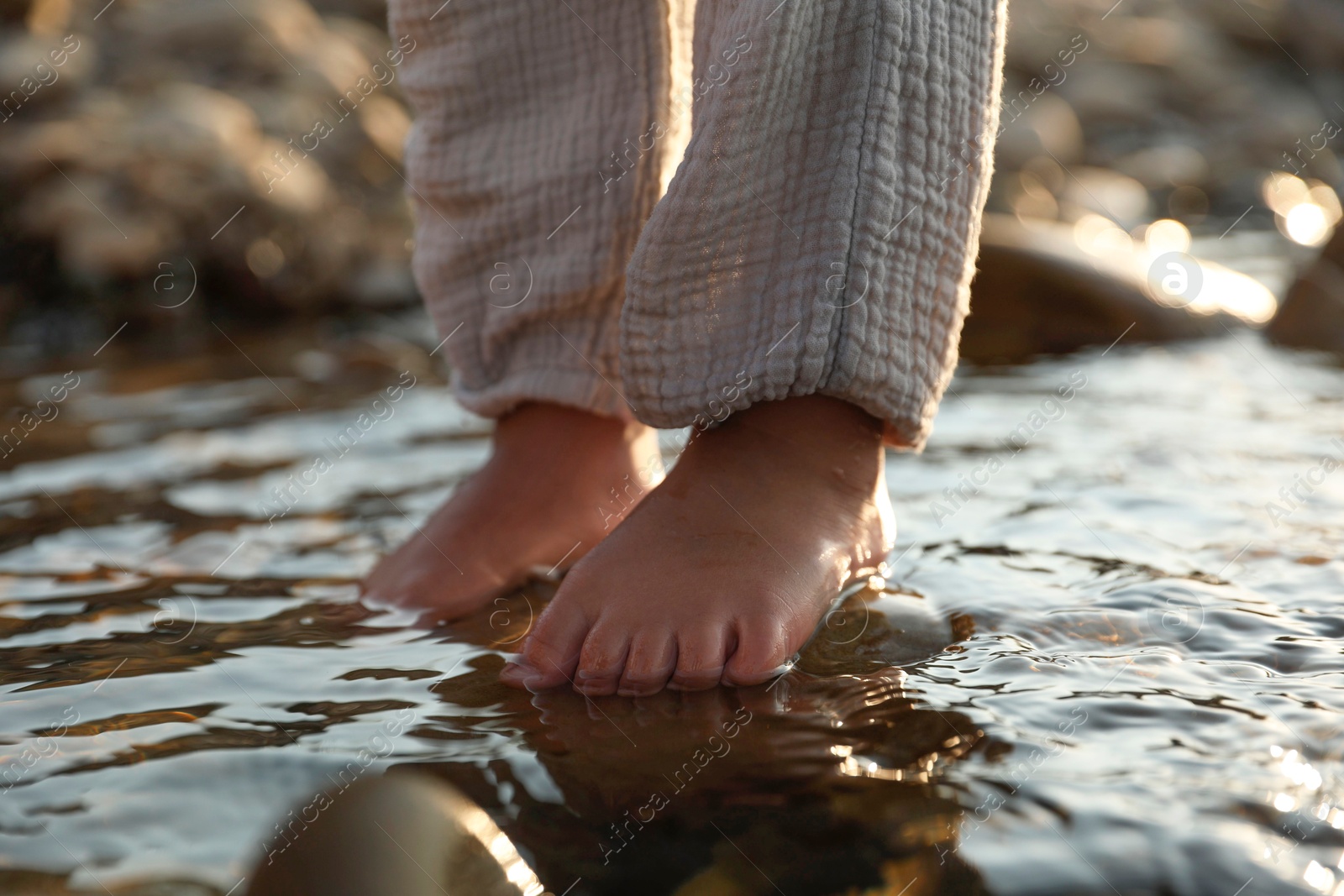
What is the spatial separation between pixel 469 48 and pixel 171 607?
681 mm

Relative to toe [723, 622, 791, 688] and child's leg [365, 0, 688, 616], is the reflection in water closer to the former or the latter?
toe [723, 622, 791, 688]

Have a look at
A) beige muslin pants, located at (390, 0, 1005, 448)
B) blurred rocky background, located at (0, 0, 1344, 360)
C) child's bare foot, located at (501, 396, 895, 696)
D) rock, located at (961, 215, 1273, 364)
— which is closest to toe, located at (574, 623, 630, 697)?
child's bare foot, located at (501, 396, 895, 696)

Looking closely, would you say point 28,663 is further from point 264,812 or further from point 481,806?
point 481,806

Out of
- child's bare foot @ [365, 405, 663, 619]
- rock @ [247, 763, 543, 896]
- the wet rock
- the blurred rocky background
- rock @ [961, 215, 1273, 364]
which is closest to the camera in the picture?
rock @ [247, 763, 543, 896]

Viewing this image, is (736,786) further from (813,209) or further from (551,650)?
(813,209)

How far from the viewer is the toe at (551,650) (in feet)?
3.37

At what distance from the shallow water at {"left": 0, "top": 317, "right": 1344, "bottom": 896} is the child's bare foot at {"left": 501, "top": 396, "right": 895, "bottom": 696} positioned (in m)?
0.04

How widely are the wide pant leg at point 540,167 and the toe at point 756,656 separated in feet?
1.28

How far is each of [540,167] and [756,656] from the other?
2.02ft

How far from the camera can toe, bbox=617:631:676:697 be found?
1001 millimetres

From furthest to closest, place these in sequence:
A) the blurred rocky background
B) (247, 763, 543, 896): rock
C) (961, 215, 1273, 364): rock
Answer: the blurred rocky background → (961, 215, 1273, 364): rock → (247, 763, 543, 896): rock

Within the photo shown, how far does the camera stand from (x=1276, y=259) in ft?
13.0

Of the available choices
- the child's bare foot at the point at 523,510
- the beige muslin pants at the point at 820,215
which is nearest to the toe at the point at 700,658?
the beige muslin pants at the point at 820,215

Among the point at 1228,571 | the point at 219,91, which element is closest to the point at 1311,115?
the point at 219,91
